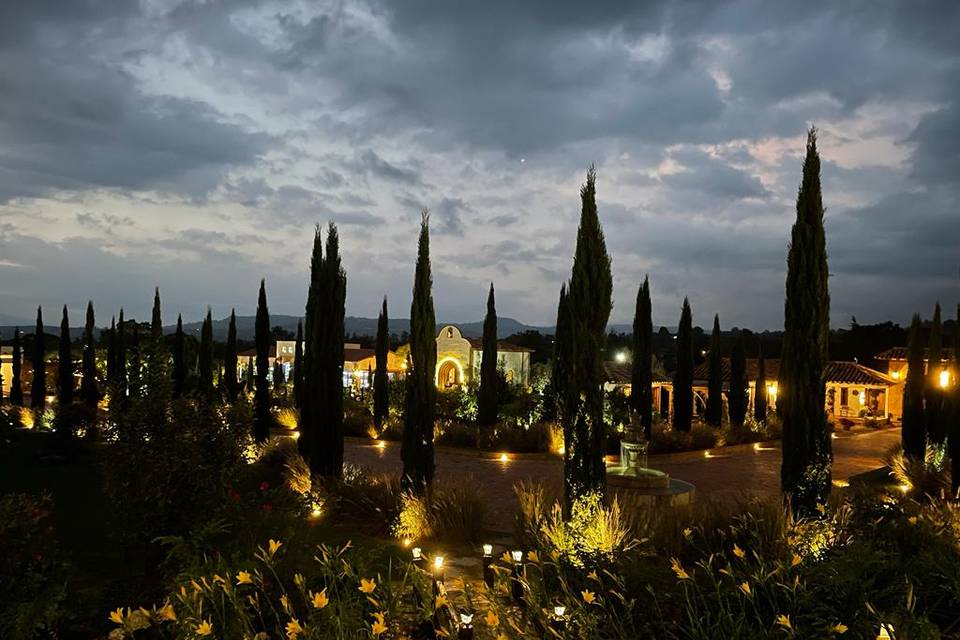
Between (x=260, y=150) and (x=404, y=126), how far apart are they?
3.64 m

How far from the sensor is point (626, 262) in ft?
73.9

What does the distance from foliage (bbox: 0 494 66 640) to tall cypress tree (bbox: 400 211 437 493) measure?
4.84m

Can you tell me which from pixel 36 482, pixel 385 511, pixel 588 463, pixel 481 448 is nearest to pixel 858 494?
pixel 588 463

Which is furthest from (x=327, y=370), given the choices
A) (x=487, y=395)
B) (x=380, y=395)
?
(x=380, y=395)

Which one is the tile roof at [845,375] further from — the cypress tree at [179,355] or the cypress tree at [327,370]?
the cypress tree at [179,355]

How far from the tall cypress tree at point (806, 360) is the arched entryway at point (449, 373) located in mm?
29216

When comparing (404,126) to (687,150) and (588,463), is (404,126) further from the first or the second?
(588,463)

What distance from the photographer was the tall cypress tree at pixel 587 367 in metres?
7.52

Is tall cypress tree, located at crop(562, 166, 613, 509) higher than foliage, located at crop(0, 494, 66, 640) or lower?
higher

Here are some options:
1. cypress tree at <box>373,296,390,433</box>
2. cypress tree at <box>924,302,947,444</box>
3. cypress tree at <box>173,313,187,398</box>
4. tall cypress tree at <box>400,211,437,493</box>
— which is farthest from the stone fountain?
cypress tree at <box>173,313,187,398</box>

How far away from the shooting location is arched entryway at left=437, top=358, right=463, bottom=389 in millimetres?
37531

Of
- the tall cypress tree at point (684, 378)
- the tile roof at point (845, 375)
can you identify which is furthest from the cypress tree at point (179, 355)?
the tile roof at point (845, 375)

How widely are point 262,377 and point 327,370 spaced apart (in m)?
7.68

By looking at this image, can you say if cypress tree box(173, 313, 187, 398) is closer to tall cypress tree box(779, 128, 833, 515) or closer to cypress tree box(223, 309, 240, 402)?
cypress tree box(223, 309, 240, 402)
